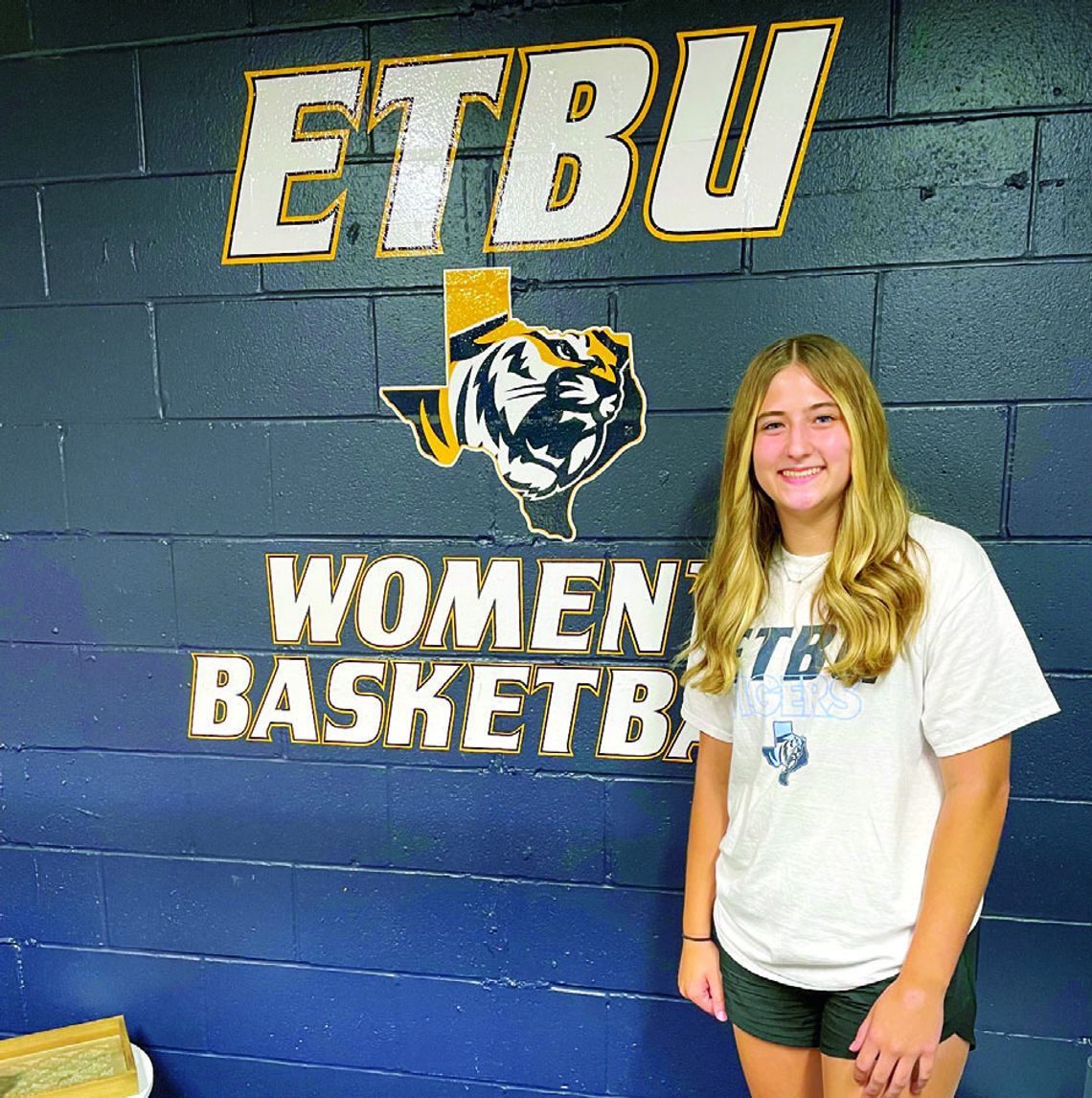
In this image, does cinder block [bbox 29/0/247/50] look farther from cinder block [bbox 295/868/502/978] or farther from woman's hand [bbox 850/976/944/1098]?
woman's hand [bbox 850/976/944/1098]

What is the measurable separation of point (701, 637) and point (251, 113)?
123 centimetres

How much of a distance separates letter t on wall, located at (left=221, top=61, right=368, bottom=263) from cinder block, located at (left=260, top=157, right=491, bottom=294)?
2 cm

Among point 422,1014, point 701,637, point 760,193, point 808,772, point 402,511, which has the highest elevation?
point 760,193

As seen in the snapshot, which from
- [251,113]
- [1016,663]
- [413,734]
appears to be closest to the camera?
[1016,663]

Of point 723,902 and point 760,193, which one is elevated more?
point 760,193

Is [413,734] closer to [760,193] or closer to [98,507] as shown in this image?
[98,507]

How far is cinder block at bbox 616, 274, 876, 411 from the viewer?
1.37 meters

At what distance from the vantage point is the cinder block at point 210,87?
4.72 feet

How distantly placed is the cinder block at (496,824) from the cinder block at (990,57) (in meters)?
1.32

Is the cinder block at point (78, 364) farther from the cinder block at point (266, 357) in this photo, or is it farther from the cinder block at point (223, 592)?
the cinder block at point (223, 592)

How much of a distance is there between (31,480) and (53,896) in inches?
35.2

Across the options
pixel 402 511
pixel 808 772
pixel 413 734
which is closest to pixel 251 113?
pixel 402 511

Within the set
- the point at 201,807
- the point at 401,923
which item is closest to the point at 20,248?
the point at 201,807

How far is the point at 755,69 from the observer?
133 centimetres
